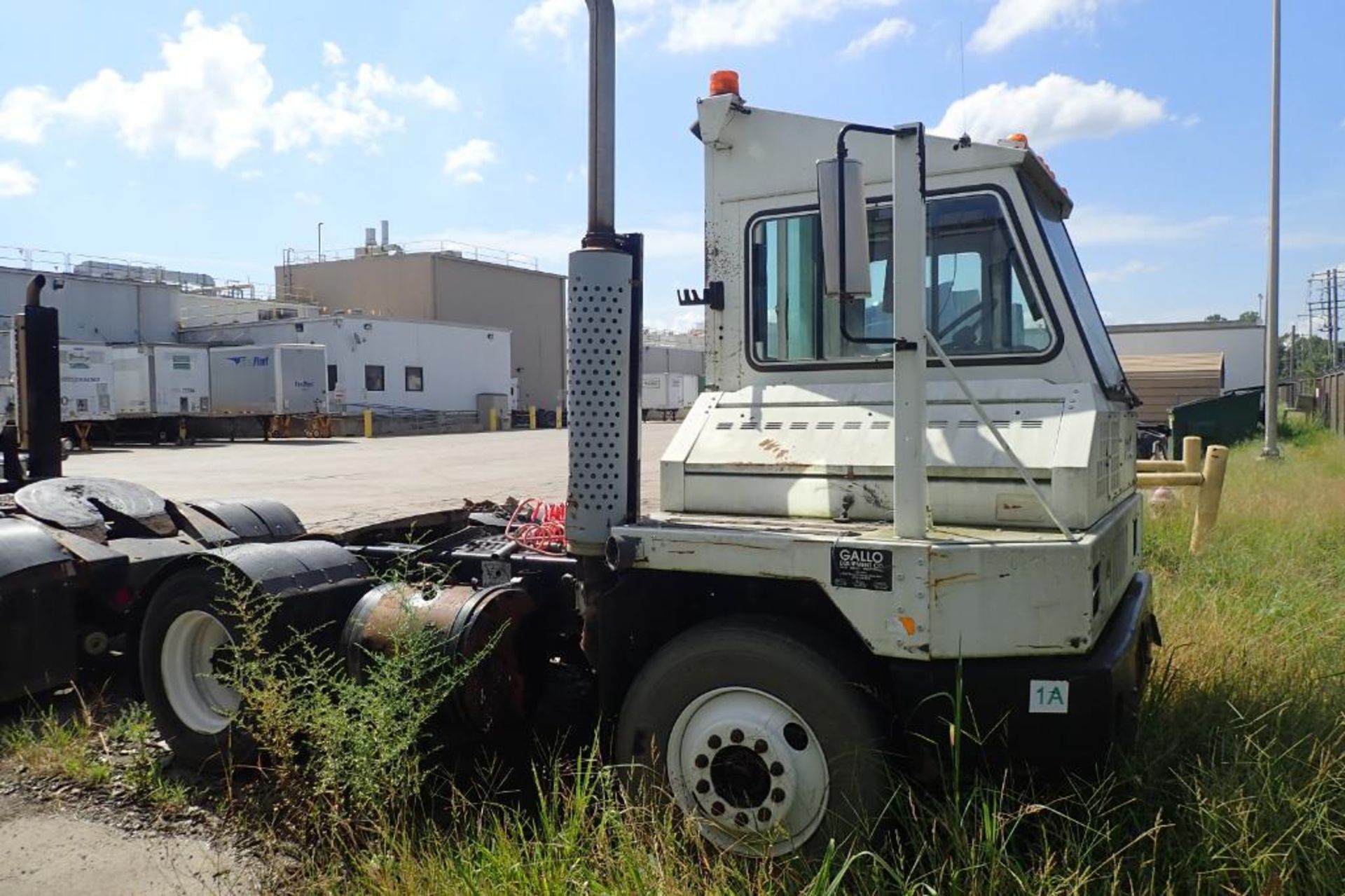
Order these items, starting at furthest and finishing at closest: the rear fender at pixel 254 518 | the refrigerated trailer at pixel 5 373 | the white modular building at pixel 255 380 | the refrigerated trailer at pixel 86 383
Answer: the white modular building at pixel 255 380, the refrigerated trailer at pixel 86 383, the refrigerated trailer at pixel 5 373, the rear fender at pixel 254 518

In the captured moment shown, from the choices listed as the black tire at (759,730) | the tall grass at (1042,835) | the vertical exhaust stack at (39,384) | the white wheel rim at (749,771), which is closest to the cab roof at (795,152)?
the black tire at (759,730)

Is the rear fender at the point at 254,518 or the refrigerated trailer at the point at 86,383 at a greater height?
the refrigerated trailer at the point at 86,383

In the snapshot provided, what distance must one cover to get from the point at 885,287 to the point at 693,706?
1.79m

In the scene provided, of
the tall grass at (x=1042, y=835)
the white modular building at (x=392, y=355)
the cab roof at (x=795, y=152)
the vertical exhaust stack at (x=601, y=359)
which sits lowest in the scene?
the tall grass at (x=1042, y=835)

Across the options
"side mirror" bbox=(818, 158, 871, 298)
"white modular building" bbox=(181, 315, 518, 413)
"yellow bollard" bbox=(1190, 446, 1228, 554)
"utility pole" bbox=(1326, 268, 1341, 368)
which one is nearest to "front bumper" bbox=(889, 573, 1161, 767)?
"side mirror" bbox=(818, 158, 871, 298)

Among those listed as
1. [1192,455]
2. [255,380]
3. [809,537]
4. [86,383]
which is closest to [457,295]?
[255,380]

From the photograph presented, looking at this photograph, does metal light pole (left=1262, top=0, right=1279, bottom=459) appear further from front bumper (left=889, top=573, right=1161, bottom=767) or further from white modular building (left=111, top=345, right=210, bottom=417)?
white modular building (left=111, top=345, right=210, bottom=417)

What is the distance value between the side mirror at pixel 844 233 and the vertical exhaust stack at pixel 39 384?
5690 mm

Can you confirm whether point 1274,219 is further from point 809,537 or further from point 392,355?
point 392,355

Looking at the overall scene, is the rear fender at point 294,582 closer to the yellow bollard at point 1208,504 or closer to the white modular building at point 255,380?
the yellow bollard at point 1208,504

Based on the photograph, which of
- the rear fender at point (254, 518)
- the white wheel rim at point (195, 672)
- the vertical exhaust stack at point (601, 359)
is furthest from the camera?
the rear fender at point (254, 518)

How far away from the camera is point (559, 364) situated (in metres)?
55.4

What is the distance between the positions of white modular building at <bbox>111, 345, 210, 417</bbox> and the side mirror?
31.9m

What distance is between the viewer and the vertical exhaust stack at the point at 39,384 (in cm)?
653
